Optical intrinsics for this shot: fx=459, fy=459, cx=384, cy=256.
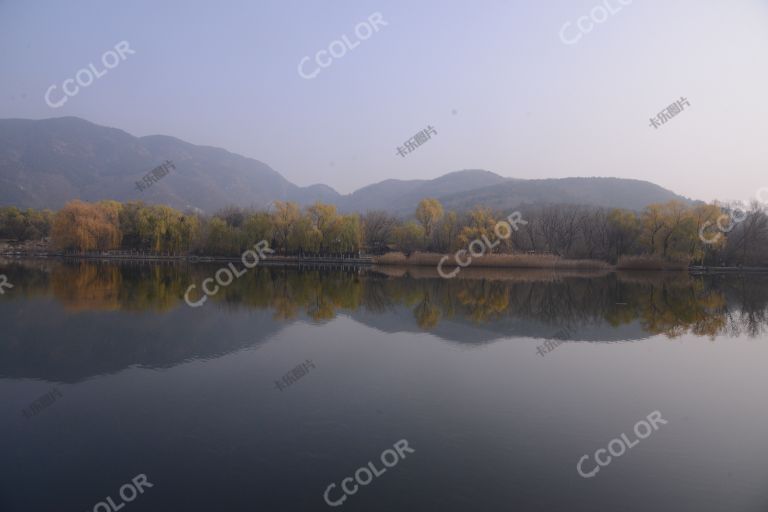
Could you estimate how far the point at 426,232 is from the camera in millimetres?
56094

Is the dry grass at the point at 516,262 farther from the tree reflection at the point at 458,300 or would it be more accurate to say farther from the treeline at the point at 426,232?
the tree reflection at the point at 458,300

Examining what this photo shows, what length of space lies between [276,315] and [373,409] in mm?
9595

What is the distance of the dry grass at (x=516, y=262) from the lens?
45938 millimetres

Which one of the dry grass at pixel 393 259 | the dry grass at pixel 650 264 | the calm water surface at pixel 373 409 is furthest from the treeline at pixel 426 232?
the calm water surface at pixel 373 409

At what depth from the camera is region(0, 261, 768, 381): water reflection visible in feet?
38.9

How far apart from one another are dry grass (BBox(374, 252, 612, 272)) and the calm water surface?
93.5ft

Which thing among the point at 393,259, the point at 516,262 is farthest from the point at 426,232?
the point at 516,262

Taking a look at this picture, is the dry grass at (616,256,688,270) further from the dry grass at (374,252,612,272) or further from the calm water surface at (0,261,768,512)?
the calm water surface at (0,261,768,512)

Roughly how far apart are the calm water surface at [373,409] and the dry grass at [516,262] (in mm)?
28503

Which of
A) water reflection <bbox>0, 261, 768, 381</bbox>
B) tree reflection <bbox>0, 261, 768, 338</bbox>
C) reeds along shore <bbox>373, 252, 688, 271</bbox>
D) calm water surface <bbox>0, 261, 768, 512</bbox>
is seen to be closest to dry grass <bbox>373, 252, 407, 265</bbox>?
→ reeds along shore <bbox>373, 252, 688, 271</bbox>

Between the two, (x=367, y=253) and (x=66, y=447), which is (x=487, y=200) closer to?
(x=367, y=253)

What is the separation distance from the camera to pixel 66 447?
21.5ft

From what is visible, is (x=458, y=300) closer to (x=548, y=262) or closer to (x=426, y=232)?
(x=548, y=262)

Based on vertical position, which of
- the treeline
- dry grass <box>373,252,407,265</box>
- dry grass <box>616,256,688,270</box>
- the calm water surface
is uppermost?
the treeline
